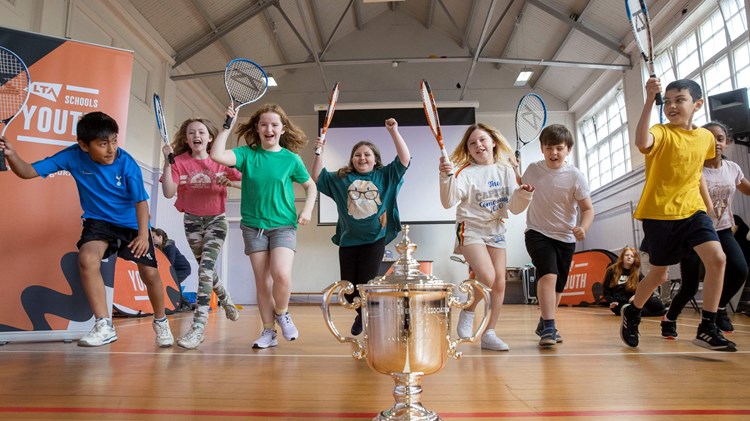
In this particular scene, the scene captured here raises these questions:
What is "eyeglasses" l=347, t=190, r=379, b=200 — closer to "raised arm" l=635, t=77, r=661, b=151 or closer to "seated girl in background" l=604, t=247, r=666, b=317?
"raised arm" l=635, t=77, r=661, b=151

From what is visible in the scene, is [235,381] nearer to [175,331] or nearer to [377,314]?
[377,314]

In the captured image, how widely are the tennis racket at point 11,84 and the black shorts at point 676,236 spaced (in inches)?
133

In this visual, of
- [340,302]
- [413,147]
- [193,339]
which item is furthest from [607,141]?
[340,302]

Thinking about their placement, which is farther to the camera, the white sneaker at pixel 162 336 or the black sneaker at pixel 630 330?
the white sneaker at pixel 162 336

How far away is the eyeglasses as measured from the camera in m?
3.01

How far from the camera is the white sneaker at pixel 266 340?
2.57 m

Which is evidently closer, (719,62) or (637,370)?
(637,370)

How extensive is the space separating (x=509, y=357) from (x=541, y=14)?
8.59m

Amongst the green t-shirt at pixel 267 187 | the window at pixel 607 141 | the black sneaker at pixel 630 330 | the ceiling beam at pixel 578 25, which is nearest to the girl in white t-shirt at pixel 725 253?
the black sneaker at pixel 630 330

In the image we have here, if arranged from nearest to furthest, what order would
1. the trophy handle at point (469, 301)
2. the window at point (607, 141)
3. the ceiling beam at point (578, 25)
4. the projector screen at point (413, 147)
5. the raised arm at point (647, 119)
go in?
the trophy handle at point (469, 301)
the raised arm at point (647, 119)
the ceiling beam at point (578, 25)
the window at point (607, 141)
the projector screen at point (413, 147)

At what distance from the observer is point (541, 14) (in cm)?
921

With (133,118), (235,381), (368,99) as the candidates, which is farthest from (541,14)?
(235,381)

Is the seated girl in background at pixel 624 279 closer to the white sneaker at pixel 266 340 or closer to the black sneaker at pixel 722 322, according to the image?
the black sneaker at pixel 722 322

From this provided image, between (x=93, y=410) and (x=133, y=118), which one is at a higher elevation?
(x=133, y=118)
